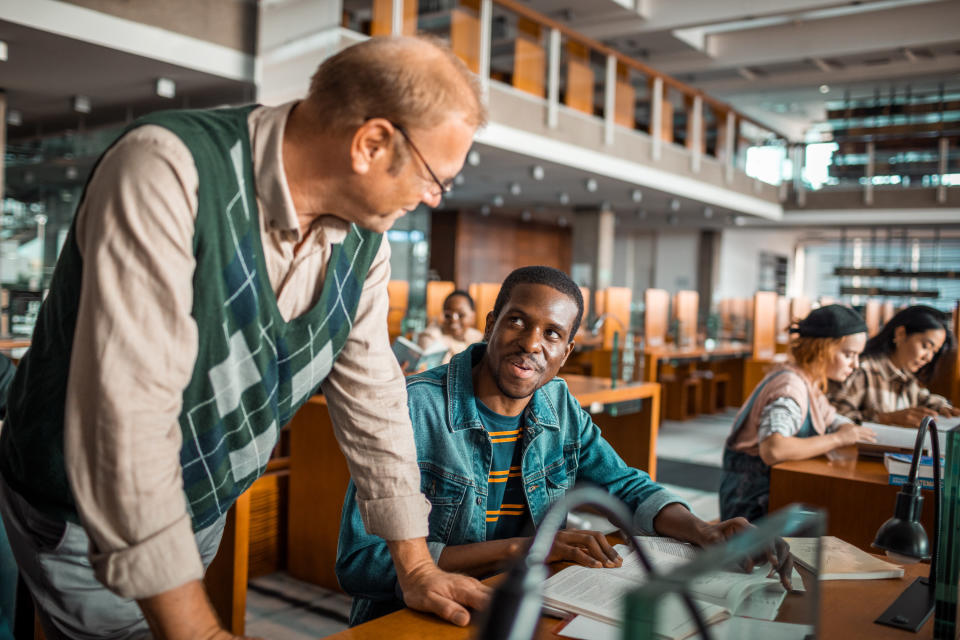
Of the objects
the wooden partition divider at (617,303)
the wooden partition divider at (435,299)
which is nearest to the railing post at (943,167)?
the wooden partition divider at (617,303)

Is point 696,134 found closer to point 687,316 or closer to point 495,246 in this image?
point 687,316

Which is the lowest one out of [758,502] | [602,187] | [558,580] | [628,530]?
[758,502]

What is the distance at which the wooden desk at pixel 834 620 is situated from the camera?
999 mm

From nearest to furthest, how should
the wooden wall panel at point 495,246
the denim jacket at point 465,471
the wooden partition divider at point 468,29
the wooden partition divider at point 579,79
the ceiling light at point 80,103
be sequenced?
1. the denim jacket at point 465,471
2. the ceiling light at point 80,103
3. the wooden partition divider at point 468,29
4. the wooden partition divider at point 579,79
5. the wooden wall panel at point 495,246

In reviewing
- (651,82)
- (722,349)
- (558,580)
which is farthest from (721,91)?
(558,580)

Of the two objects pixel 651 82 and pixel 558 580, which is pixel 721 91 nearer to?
pixel 651 82

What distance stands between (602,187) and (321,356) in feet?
35.6

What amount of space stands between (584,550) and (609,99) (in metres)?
9.18

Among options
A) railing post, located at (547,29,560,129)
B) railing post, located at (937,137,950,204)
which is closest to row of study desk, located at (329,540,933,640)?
railing post, located at (547,29,560,129)

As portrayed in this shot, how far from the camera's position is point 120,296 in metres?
0.73

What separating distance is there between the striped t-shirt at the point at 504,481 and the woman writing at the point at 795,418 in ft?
4.20

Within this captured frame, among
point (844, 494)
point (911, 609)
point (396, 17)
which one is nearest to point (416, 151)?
point (911, 609)

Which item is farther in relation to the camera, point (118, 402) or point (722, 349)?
point (722, 349)

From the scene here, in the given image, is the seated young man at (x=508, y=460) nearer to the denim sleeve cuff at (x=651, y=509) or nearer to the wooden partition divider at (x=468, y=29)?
the denim sleeve cuff at (x=651, y=509)
